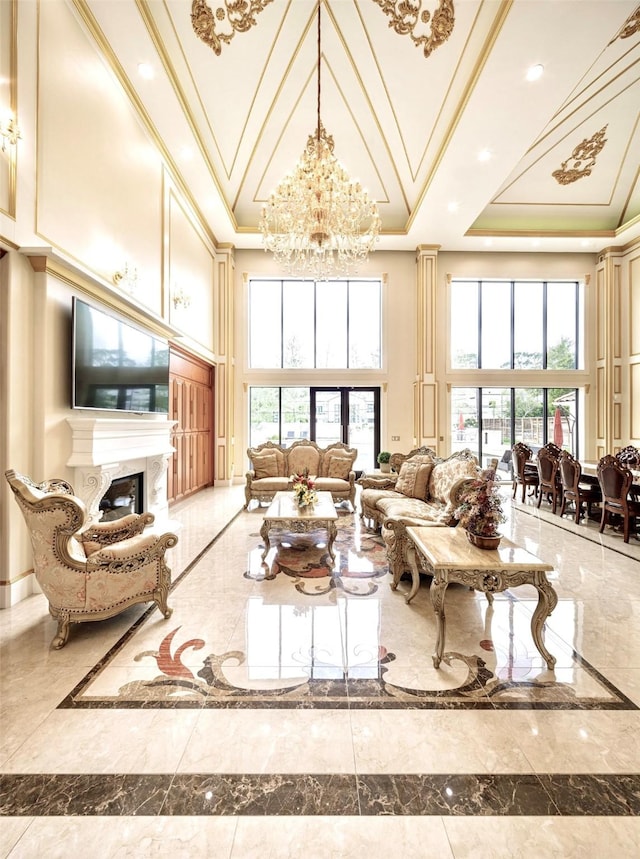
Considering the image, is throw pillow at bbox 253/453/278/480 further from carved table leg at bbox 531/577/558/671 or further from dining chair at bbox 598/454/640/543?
dining chair at bbox 598/454/640/543

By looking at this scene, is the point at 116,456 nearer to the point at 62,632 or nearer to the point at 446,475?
the point at 62,632

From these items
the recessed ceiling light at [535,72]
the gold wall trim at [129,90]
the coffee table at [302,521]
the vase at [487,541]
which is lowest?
the coffee table at [302,521]

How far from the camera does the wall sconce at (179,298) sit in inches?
237

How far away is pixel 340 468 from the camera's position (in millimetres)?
6332

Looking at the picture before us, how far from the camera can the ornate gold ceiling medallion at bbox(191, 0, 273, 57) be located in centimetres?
434

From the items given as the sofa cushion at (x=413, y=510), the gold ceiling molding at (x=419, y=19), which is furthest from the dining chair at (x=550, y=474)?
the gold ceiling molding at (x=419, y=19)

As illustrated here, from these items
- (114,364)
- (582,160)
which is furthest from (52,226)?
(582,160)


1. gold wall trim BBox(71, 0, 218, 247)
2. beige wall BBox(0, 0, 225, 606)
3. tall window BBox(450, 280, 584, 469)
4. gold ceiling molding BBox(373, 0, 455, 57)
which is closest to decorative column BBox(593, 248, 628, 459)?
tall window BBox(450, 280, 584, 469)

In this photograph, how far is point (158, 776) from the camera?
1.55 meters

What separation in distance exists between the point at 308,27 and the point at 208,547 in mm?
6660

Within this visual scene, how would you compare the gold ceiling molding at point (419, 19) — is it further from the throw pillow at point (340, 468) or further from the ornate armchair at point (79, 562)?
the ornate armchair at point (79, 562)

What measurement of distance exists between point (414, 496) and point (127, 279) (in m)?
4.41

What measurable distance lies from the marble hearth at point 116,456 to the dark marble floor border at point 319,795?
241cm

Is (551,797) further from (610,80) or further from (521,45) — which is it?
(610,80)
